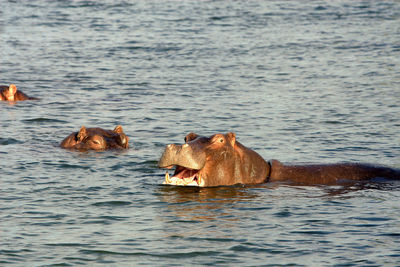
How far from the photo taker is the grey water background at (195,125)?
8352 millimetres

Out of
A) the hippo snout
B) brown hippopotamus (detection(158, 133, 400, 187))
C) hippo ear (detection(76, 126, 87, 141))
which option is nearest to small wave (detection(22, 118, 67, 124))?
hippo ear (detection(76, 126, 87, 141))

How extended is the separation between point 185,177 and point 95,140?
307 centimetres

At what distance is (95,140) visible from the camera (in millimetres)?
12867

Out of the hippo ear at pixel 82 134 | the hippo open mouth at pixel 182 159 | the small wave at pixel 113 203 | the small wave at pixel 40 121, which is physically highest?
the small wave at pixel 40 121

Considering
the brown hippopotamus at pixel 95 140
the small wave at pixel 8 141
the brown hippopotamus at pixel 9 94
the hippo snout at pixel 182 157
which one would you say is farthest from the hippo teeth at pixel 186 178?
the brown hippopotamus at pixel 9 94

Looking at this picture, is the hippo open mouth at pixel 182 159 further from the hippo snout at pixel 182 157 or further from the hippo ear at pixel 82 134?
the hippo ear at pixel 82 134

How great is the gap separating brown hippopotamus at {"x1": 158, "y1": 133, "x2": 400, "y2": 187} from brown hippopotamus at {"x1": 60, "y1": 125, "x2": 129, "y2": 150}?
2896mm

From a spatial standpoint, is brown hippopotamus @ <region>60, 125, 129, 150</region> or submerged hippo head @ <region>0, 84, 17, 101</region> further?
submerged hippo head @ <region>0, 84, 17, 101</region>

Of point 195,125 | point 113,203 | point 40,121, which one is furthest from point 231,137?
point 40,121

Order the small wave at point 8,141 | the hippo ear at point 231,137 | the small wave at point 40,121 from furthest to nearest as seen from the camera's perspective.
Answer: the small wave at point 40,121
the small wave at point 8,141
the hippo ear at point 231,137

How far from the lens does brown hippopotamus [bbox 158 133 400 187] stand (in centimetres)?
956

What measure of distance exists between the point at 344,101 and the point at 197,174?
8.25 meters

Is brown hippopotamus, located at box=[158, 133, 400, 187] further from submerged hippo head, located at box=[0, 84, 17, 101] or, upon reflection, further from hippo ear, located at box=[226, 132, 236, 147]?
submerged hippo head, located at box=[0, 84, 17, 101]

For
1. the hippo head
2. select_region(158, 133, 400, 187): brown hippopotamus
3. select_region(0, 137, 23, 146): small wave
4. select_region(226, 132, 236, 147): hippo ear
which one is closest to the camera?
select_region(158, 133, 400, 187): brown hippopotamus
